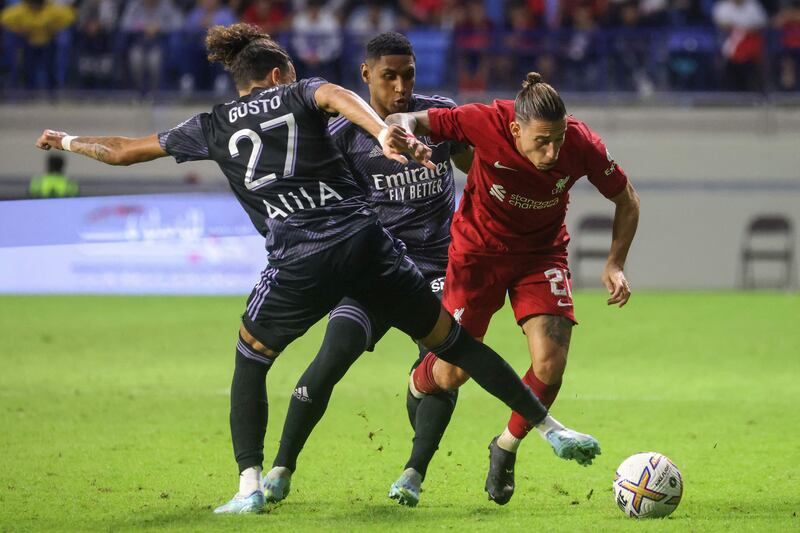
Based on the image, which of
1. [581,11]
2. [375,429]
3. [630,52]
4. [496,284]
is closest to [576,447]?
[496,284]

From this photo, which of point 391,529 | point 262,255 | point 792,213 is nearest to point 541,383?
point 391,529

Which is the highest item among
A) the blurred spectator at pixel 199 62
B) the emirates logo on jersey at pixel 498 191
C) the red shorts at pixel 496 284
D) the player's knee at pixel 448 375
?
the blurred spectator at pixel 199 62

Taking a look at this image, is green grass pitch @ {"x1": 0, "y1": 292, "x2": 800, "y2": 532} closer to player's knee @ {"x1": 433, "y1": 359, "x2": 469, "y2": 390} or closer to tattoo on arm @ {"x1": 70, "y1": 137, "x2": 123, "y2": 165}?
player's knee @ {"x1": 433, "y1": 359, "x2": 469, "y2": 390}

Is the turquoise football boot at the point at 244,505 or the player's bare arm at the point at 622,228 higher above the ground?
the player's bare arm at the point at 622,228

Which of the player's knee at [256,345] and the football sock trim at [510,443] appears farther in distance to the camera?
the football sock trim at [510,443]

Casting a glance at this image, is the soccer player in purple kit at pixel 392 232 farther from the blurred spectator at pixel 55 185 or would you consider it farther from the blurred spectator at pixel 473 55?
the blurred spectator at pixel 473 55

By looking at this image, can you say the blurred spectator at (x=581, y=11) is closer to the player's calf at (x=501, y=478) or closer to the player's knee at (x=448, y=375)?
the player's knee at (x=448, y=375)

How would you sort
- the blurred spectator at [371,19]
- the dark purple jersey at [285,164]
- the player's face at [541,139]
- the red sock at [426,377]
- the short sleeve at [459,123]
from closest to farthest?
the dark purple jersey at [285,164] < the player's face at [541,139] < the short sleeve at [459,123] < the red sock at [426,377] < the blurred spectator at [371,19]

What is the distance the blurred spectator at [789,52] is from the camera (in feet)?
60.5

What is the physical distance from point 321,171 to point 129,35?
14710 mm

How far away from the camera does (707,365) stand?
35.4 ft

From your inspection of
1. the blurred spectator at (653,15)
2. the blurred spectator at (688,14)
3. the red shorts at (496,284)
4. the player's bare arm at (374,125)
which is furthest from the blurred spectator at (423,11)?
the player's bare arm at (374,125)

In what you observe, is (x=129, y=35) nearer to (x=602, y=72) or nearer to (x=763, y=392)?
(x=602, y=72)

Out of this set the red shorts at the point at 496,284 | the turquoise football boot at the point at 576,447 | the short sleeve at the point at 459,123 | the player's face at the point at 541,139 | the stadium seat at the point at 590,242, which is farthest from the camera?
the stadium seat at the point at 590,242
